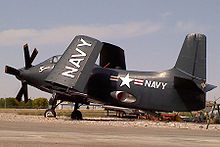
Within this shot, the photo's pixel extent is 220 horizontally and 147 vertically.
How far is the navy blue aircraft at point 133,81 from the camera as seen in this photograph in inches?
850

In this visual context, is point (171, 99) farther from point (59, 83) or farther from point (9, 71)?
point (9, 71)

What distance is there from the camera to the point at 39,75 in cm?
2541

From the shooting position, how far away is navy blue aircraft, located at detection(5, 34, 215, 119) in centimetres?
2159

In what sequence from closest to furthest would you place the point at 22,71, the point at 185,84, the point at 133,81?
the point at 185,84
the point at 133,81
the point at 22,71

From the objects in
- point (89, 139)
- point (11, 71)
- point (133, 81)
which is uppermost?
point (11, 71)

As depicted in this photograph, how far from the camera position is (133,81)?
23.2 metres

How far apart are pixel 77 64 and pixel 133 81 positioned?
4307 mm

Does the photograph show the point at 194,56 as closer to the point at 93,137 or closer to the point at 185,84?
the point at 185,84

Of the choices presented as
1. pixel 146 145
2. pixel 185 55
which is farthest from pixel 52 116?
pixel 146 145

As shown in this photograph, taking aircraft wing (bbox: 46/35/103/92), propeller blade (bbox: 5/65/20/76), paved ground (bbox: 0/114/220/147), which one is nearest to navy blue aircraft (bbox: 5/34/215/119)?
aircraft wing (bbox: 46/35/103/92)

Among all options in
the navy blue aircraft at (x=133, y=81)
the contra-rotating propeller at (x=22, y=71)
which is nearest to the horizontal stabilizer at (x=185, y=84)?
the navy blue aircraft at (x=133, y=81)

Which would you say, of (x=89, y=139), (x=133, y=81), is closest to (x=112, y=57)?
(x=133, y=81)

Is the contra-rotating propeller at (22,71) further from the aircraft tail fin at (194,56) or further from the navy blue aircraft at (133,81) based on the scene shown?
the aircraft tail fin at (194,56)

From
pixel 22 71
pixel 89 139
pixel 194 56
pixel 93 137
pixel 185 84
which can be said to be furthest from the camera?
pixel 22 71
